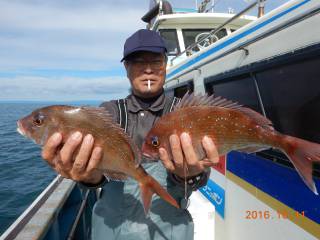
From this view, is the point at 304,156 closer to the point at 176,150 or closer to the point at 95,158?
the point at 176,150

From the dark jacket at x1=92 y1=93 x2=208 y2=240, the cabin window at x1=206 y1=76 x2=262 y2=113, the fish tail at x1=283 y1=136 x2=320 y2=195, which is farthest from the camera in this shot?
the cabin window at x1=206 y1=76 x2=262 y2=113

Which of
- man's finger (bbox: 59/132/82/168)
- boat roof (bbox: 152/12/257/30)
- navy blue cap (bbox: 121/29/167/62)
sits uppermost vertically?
boat roof (bbox: 152/12/257/30)

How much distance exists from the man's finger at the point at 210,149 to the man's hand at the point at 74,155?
0.77 meters

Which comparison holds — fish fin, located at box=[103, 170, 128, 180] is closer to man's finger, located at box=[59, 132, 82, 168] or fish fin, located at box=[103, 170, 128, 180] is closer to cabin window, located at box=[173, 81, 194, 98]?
man's finger, located at box=[59, 132, 82, 168]

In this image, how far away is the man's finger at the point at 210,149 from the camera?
234 centimetres

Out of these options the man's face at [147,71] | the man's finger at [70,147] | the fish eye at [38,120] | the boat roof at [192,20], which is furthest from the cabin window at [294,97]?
the boat roof at [192,20]

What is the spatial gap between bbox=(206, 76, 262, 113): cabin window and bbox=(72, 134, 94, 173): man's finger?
1.95m

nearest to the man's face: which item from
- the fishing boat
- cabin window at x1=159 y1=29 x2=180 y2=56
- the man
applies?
the man

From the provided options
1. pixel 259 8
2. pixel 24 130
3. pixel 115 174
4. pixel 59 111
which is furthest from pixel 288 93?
pixel 24 130

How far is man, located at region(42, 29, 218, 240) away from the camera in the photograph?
2.42 metres

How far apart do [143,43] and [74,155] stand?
103cm

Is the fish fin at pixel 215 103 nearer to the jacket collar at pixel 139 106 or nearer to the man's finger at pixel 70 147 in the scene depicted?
the jacket collar at pixel 139 106

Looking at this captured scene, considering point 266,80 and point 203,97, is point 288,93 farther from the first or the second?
point 203,97

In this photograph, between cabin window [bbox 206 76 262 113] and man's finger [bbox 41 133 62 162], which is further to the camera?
cabin window [bbox 206 76 262 113]
